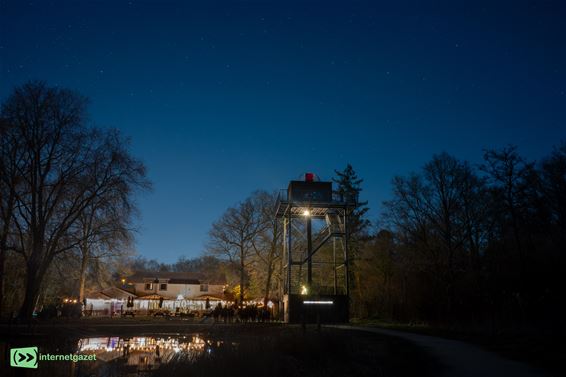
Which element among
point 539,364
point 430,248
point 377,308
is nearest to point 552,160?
point 430,248

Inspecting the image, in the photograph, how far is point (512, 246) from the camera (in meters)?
32.2

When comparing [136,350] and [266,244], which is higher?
[266,244]

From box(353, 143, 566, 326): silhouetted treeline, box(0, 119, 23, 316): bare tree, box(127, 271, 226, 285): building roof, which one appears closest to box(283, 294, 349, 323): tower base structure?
box(353, 143, 566, 326): silhouetted treeline

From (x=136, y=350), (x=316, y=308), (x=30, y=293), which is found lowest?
(x=136, y=350)

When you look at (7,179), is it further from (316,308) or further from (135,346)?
(316,308)

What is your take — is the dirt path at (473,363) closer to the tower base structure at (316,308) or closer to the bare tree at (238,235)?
the tower base structure at (316,308)

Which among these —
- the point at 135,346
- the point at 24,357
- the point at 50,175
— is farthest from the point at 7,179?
the point at 24,357

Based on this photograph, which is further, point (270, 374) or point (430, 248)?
point (430, 248)

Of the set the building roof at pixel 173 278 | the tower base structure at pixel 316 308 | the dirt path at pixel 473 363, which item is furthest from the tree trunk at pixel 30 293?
the building roof at pixel 173 278

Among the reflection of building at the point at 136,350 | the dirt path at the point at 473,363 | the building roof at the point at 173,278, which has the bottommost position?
the reflection of building at the point at 136,350

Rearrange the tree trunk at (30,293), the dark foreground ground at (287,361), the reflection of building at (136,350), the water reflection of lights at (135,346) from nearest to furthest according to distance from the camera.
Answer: the dark foreground ground at (287,361), the reflection of building at (136,350), the water reflection of lights at (135,346), the tree trunk at (30,293)

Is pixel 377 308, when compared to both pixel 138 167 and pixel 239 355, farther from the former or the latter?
pixel 239 355

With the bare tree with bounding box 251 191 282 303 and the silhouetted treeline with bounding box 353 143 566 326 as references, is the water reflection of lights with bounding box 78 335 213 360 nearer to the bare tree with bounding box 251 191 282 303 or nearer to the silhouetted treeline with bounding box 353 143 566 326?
the silhouetted treeline with bounding box 353 143 566 326

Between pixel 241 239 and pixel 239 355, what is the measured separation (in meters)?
39.4
